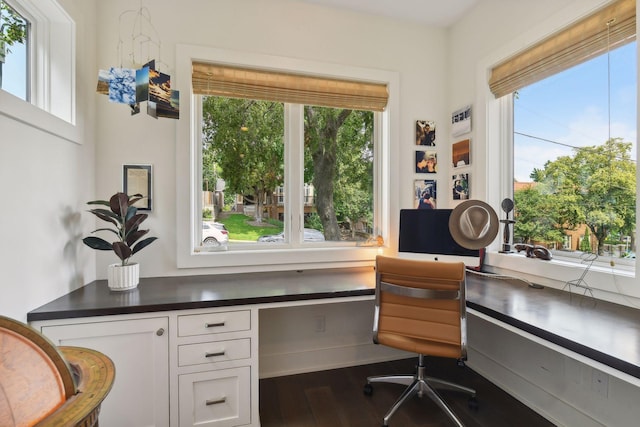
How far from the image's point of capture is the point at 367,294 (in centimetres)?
186

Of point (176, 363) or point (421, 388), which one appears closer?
point (176, 363)

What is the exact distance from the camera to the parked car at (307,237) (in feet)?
8.04

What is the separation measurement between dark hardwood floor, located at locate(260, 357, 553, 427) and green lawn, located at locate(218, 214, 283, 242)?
3.48 ft

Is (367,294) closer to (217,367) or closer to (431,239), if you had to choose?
(431,239)

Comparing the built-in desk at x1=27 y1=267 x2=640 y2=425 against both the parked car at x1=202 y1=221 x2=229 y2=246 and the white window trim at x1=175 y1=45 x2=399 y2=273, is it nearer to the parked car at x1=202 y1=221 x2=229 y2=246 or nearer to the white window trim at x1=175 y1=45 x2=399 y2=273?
the white window trim at x1=175 y1=45 x2=399 y2=273

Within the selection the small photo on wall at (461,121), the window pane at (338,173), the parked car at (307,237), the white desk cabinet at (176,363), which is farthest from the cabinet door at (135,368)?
the small photo on wall at (461,121)

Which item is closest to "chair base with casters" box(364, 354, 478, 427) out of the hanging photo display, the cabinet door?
the cabinet door

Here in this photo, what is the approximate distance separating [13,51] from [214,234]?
1.42 metres

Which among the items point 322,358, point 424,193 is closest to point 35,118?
point 322,358

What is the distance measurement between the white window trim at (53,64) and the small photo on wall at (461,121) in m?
2.64

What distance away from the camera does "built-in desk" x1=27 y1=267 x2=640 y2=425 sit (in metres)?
1.19

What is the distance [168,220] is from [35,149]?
0.82 m

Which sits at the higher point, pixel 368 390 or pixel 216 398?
pixel 216 398

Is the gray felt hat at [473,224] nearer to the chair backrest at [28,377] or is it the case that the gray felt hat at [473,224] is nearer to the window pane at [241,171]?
the window pane at [241,171]
